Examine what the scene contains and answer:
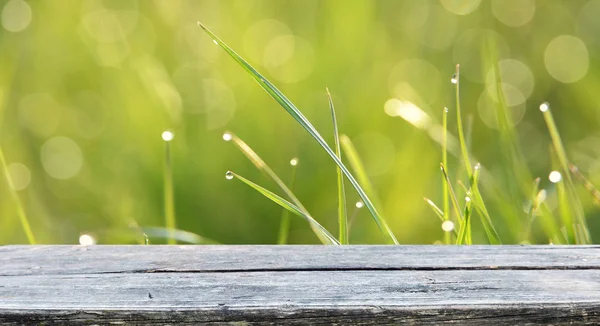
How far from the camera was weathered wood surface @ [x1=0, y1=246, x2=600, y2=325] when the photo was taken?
50cm

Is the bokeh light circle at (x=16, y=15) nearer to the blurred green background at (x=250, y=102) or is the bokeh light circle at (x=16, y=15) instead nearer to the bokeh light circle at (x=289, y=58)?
the blurred green background at (x=250, y=102)

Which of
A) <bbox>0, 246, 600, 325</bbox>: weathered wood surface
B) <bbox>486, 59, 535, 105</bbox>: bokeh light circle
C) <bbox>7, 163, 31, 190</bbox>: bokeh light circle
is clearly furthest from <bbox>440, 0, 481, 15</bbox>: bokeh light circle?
<bbox>0, 246, 600, 325</bbox>: weathered wood surface

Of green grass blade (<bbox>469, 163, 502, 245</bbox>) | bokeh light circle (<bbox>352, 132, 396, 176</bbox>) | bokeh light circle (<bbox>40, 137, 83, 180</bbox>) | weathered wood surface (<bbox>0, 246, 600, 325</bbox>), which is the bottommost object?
weathered wood surface (<bbox>0, 246, 600, 325</bbox>)

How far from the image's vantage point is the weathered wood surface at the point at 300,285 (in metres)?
0.50

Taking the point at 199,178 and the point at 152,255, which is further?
the point at 199,178

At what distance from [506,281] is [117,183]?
3.37 ft

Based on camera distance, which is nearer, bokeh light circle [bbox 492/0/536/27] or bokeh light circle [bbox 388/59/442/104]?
bokeh light circle [bbox 388/59/442/104]

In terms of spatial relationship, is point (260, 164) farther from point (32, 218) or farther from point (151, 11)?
point (151, 11)

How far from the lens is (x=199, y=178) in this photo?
1.38m

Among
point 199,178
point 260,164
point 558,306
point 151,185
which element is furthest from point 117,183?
point 558,306

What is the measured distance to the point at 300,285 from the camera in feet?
1.82

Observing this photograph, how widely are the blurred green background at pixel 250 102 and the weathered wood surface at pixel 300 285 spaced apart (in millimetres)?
666

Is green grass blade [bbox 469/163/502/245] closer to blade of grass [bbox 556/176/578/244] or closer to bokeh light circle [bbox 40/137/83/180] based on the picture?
blade of grass [bbox 556/176/578/244]

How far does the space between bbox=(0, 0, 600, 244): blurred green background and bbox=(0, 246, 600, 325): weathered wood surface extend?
666 millimetres
